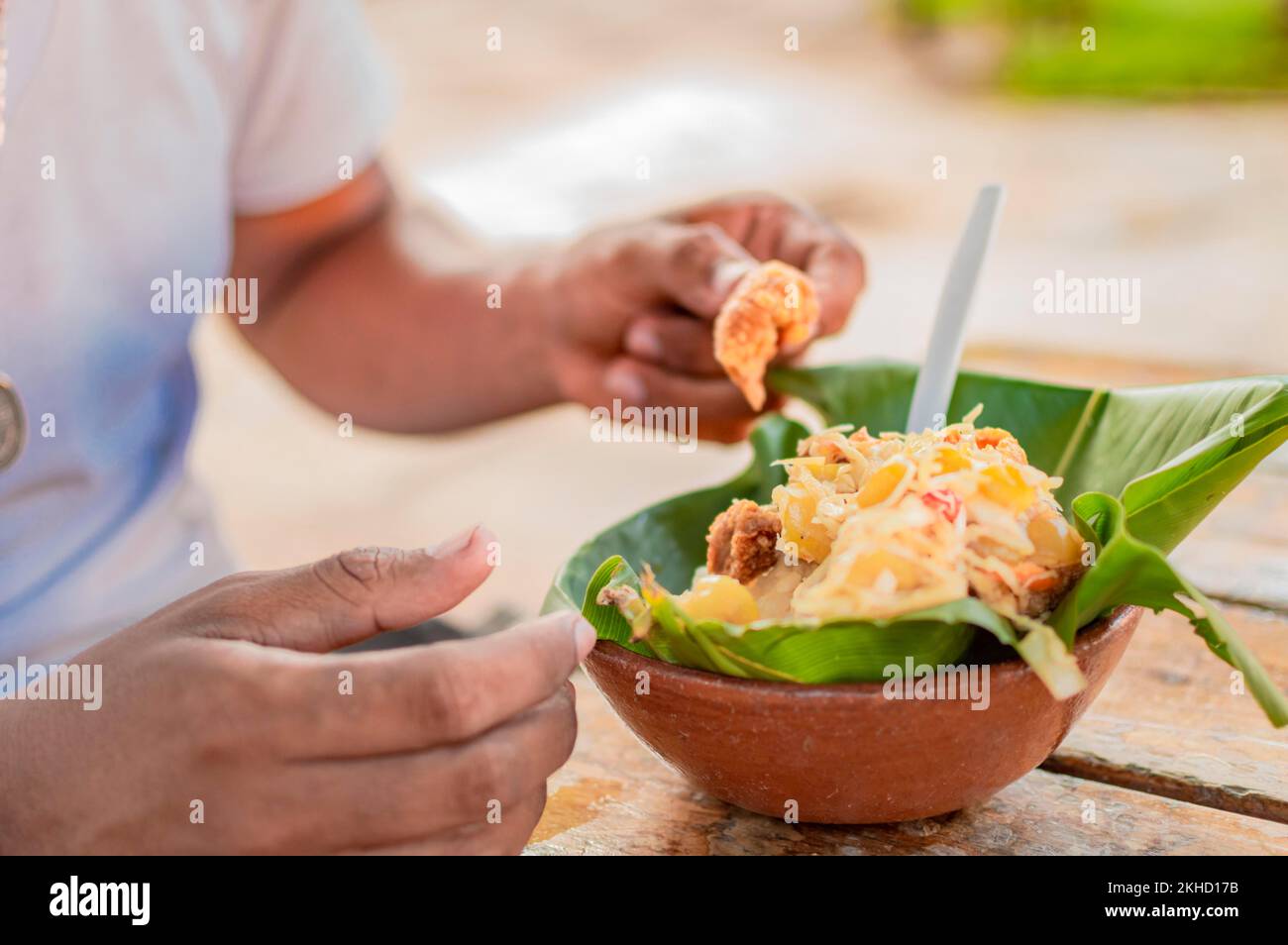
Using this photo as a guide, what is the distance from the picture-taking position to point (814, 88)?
7.49 meters

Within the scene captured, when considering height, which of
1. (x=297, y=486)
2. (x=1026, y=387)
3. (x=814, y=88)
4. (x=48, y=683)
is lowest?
(x=297, y=486)

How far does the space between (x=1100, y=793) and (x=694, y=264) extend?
0.58 meters

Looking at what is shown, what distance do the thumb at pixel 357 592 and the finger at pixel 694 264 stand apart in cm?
53

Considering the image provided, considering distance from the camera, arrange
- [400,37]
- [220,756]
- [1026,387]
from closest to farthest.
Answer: [220,756]
[1026,387]
[400,37]

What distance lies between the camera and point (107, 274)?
3.92 ft

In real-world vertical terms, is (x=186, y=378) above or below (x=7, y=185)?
below

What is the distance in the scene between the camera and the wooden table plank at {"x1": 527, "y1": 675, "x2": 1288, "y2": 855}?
78cm

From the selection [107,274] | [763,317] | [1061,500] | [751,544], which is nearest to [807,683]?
[751,544]

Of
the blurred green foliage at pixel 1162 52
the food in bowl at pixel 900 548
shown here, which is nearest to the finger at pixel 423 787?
the food in bowl at pixel 900 548

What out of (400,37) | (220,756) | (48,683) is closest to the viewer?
(220,756)

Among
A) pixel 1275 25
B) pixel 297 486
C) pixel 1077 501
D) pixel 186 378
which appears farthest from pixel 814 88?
pixel 1077 501
